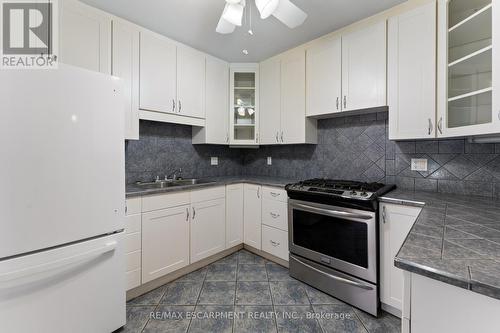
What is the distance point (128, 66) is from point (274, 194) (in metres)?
1.90

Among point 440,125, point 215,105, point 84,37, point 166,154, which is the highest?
point 84,37

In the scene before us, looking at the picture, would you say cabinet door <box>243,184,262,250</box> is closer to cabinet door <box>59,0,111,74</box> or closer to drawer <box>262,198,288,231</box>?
drawer <box>262,198,288,231</box>

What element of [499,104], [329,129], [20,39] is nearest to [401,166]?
[329,129]

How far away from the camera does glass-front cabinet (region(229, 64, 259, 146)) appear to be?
3.02 meters

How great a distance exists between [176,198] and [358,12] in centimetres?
235

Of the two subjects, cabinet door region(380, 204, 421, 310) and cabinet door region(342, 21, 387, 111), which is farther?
cabinet door region(342, 21, 387, 111)

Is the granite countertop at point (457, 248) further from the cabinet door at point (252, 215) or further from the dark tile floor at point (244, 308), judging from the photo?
the cabinet door at point (252, 215)

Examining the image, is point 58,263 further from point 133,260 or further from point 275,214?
point 275,214

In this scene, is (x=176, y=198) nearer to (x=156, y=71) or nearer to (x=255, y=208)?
(x=255, y=208)

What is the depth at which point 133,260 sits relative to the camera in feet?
6.13

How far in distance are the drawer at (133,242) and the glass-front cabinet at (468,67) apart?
2483mm

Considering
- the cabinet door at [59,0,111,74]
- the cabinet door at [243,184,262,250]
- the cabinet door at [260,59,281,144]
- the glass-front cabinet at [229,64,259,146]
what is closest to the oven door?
the cabinet door at [243,184,262,250]

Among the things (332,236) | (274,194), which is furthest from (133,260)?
(332,236)

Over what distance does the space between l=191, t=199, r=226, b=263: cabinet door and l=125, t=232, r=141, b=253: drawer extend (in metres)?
0.55
